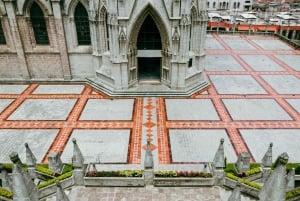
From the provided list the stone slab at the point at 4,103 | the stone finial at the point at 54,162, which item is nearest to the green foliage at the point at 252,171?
the stone finial at the point at 54,162

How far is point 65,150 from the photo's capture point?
16.0m

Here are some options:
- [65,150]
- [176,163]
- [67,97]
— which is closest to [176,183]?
[176,163]

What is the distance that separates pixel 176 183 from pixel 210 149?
14.8ft

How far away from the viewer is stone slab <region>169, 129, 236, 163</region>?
15410 millimetres

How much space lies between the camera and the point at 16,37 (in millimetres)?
23250

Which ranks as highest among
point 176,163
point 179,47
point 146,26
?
point 146,26

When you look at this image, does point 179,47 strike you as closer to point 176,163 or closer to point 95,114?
point 95,114

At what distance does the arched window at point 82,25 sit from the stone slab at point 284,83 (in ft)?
57.3

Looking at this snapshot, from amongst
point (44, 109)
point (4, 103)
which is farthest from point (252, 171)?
point (4, 103)

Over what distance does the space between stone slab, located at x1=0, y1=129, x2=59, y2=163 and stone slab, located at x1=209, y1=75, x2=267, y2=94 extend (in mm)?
14553

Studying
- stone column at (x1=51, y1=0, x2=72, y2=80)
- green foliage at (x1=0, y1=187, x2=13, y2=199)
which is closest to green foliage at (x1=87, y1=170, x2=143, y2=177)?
green foliage at (x1=0, y1=187, x2=13, y2=199)

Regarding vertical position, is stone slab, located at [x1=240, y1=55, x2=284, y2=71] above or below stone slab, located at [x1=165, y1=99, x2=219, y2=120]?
above

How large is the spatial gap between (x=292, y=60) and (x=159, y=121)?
2130 cm

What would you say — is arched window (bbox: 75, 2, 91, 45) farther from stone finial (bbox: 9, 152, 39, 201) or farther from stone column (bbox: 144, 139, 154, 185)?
stone finial (bbox: 9, 152, 39, 201)
